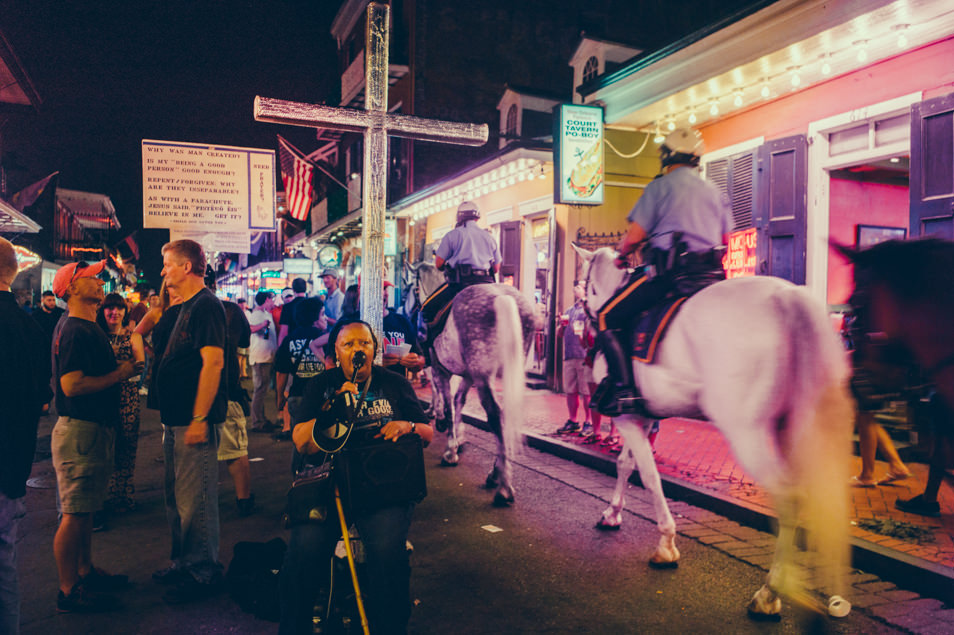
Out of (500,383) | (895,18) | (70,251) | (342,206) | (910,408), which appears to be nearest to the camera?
(910,408)

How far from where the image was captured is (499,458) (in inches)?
239

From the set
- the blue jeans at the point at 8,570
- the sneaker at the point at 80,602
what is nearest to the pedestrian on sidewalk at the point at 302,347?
the sneaker at the point at 80,602

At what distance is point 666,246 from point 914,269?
154 cm

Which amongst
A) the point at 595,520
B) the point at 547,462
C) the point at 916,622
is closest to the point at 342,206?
the point at 547,462

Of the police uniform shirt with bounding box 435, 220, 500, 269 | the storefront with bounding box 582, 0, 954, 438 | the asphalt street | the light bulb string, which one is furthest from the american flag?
the asphalt street

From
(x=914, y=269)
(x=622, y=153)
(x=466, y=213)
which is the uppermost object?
(x=622, y=153)

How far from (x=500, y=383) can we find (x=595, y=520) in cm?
158

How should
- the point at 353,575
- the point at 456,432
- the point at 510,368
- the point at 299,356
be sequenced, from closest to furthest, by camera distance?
the point at 353,575
the point at 510,368
the point at 456,432
the point at 299,356

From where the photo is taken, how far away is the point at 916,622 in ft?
11.9

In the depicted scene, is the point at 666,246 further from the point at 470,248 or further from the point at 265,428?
the point at 265,428

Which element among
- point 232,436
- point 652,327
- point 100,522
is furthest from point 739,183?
point 100,522

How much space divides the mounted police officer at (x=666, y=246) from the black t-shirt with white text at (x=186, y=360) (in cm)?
259

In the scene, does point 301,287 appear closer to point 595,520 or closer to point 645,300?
point 595,520

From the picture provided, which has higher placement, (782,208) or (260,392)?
(782,208)
